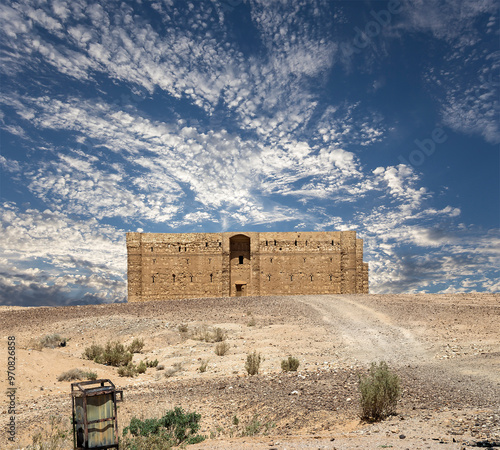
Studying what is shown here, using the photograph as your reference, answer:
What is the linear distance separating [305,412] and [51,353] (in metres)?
11.6

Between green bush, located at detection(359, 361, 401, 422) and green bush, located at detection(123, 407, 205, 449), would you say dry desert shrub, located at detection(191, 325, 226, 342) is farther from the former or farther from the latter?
green bush, located at detection(359, 361, 401, 422)

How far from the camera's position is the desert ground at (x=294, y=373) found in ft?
22.6

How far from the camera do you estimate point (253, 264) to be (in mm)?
39750

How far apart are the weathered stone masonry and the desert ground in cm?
1091

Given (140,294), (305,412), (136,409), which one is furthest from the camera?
(140,294)

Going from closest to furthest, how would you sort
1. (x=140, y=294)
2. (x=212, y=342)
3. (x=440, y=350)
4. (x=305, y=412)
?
1. (x=305, y=412)
2. (x=440, y=350)
3. (x=212, y=342)
4. (x=140, y=294)

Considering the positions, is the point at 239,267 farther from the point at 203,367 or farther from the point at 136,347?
the point at 203,367

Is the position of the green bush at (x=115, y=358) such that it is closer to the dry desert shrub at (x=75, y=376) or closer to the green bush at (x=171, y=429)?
the dry desert shrub at (x=75, y=376)

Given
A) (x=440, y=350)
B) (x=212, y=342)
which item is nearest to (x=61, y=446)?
(x=212, y=342)

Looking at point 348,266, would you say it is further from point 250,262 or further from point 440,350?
point 440,350

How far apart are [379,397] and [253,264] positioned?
32.5m

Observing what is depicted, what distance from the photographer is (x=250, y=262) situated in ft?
132

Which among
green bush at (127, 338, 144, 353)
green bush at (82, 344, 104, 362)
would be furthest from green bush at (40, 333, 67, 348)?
green bush at (127, 338, 144, 353)

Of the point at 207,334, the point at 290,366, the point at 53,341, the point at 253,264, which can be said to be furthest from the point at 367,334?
the point at 253,264
